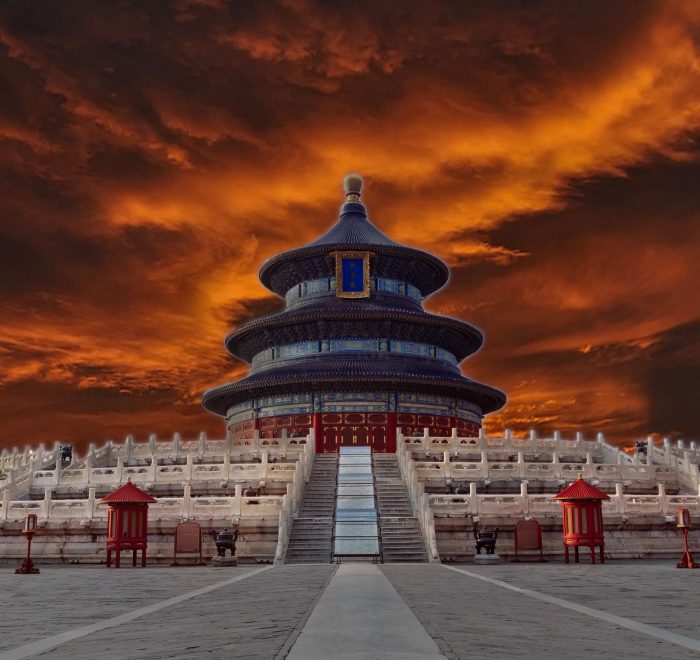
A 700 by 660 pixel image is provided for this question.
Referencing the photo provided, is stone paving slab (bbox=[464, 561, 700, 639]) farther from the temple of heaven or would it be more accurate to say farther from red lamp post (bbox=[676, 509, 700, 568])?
the temple of heaven

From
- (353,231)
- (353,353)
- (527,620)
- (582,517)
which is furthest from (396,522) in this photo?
(353,231)

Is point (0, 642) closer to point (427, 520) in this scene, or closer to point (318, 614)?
point (318, 614)

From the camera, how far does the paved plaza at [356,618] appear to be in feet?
24.9

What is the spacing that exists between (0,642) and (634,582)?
11878 millimetres

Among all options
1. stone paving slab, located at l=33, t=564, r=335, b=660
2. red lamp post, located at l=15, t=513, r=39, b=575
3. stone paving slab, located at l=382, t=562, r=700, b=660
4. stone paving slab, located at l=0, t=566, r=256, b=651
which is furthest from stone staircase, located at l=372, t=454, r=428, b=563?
stone paving slab, located at l=33, t=564, r=335, b=660

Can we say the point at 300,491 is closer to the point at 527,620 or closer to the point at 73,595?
the point at 73,595

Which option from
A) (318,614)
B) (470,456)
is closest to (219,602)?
(318,614)

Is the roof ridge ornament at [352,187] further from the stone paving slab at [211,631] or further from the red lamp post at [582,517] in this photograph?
the stone paving slab at [211,631]

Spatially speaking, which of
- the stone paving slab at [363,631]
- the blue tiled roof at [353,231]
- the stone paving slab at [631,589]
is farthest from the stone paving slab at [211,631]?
the blue tiled roof at [353,231]

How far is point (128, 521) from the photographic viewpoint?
984 inches

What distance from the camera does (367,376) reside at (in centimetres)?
4938

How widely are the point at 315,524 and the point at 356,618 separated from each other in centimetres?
1836

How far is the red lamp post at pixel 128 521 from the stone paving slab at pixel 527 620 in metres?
10.3

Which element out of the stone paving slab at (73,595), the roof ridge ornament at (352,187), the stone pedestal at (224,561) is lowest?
the stone paving slab at (73,595)
